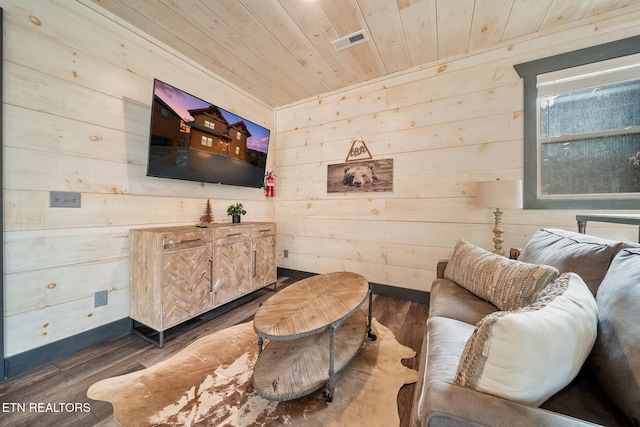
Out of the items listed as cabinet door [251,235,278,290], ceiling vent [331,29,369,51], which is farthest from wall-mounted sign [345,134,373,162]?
cabinet door [251,235,278,290]

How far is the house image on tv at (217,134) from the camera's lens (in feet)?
7.50

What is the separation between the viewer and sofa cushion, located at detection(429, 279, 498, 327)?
129 cm

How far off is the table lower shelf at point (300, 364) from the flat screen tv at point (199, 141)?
1.82m

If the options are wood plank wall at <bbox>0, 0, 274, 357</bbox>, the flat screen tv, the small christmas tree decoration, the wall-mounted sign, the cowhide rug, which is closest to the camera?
the cowhide rug

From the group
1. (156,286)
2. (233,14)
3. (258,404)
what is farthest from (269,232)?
(233,14)

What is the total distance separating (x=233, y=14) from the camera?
1900 millimetres

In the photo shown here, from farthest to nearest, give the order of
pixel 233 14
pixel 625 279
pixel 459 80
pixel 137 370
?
pixel 459 80, pixel 233 14, pixel 137 370, pixel 625 279

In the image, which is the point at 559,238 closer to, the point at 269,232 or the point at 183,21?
the point at 269,232

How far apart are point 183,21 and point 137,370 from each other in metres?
2.72

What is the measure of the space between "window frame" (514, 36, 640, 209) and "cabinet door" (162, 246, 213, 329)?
3.03 meters

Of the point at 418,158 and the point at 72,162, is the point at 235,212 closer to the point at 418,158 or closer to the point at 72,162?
the point at 72,162

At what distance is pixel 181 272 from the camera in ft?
6.26

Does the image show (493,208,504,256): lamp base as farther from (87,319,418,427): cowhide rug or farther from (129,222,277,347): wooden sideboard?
(129,222,277,347): wooden sideboard

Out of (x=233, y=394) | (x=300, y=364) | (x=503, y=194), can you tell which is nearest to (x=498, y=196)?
(x=503, y=194)
